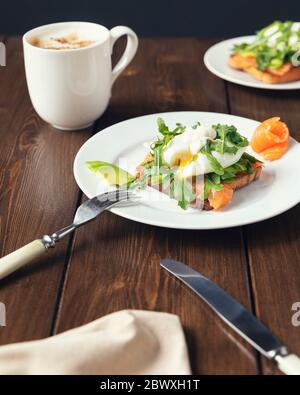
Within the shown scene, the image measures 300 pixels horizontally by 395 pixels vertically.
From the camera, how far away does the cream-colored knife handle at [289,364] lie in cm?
79

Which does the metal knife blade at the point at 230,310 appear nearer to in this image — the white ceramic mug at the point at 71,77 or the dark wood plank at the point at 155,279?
the dark wood plank at the point at 155,279

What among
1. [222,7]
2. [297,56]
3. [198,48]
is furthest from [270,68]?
[222,7]

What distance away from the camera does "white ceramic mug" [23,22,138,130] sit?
1.40 m

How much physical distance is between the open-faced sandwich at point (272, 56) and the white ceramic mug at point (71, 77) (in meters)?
0.37

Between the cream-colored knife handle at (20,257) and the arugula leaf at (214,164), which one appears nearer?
the cream-colored knife handle at (20,257)

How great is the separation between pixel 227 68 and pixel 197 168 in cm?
71

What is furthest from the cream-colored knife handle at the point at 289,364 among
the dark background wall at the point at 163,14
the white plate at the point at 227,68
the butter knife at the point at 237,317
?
the dark background wall at the point at 163,14

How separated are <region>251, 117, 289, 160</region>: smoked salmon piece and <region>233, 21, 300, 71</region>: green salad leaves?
40cm

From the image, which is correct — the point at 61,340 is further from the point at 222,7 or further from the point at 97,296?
the point at 222,7

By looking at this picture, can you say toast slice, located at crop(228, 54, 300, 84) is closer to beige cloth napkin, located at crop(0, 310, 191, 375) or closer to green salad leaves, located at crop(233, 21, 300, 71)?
green salad leaves, located at crop(233, 21, 300, 71)

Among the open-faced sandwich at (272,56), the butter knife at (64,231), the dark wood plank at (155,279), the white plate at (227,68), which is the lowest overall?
the white plate at (227,68)

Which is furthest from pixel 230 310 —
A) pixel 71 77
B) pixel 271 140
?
pixel 71 77

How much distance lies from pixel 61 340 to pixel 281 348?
0.28 metres

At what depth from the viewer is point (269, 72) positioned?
1677 millimetres
